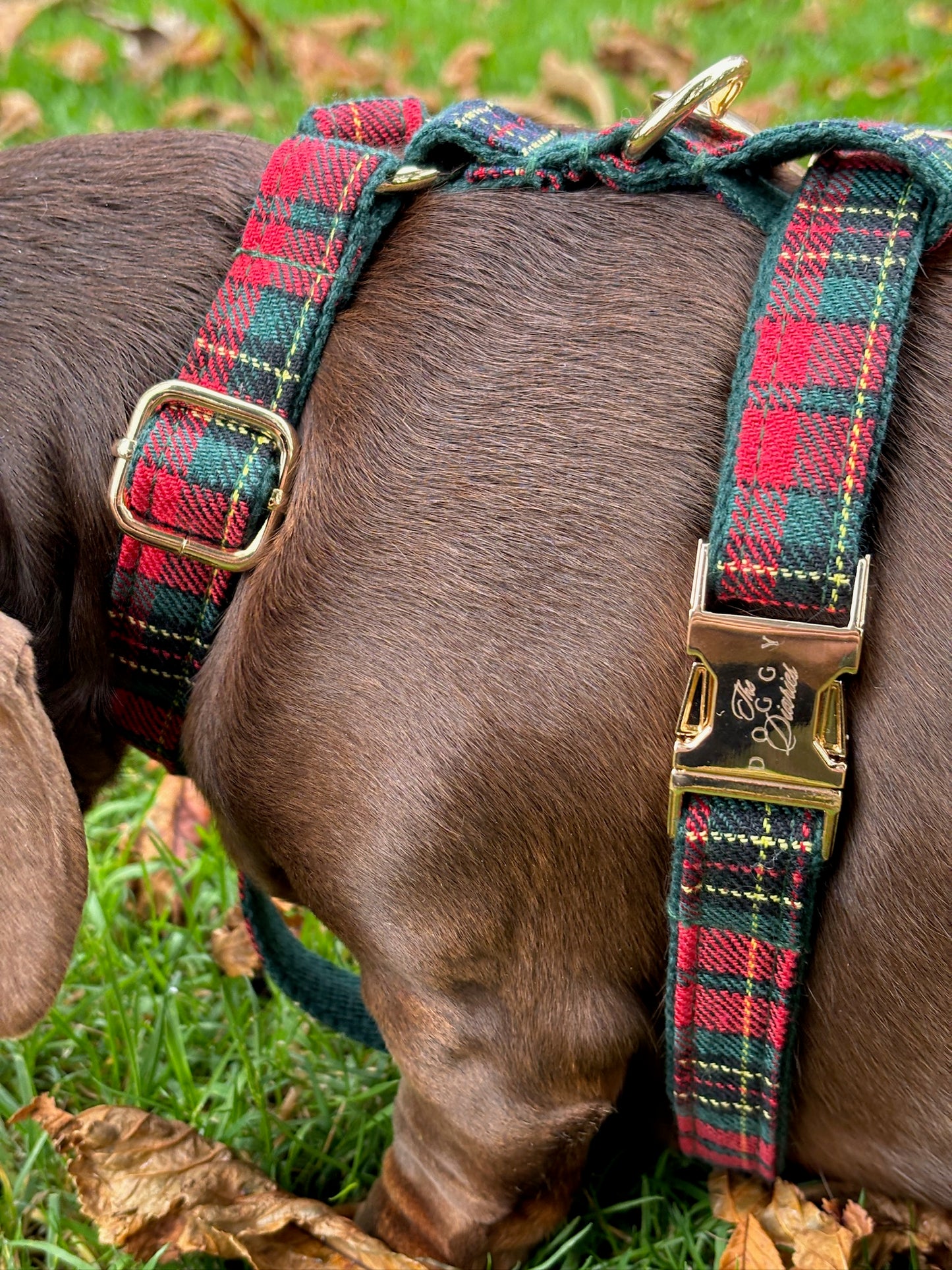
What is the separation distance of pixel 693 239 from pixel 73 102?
3799mm

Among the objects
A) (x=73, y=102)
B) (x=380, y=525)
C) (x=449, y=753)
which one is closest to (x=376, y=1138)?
(x=449, y=753)

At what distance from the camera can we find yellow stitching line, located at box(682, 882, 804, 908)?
140 centimetres

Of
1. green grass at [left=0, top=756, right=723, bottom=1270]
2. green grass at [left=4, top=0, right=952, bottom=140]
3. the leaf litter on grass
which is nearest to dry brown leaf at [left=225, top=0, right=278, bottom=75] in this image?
green grass at [left=4, top=0, right=952, bottom=140]

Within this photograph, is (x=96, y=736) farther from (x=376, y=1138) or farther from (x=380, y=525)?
(x=376, y=1138)

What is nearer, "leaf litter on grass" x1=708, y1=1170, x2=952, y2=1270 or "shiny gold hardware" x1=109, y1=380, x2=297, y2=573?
"shiny gold hardware" x1=109, y1=380, x2=297, y2=573

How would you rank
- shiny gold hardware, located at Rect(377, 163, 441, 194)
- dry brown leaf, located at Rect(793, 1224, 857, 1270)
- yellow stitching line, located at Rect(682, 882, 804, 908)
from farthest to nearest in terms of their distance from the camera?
dry brown leaf, located at Rect(793, 1224, 857, 1270)
shiny gold hardware, located at Rect(377, 163, 441, 194)
yellow stitching line, located at Rect(682, 882, 804, 908)

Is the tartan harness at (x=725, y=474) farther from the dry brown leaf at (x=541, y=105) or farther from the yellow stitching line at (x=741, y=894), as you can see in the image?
the dry brown leaf at (x=541, y=105)

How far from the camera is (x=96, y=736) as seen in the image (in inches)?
65.9

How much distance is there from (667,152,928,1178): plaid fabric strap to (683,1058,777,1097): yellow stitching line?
0.04m

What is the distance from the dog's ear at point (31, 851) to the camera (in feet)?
4.51

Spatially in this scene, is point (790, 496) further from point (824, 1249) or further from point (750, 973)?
point (824, 1249)

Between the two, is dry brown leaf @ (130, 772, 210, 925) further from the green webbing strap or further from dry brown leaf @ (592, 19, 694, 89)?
dry brown leaf @ (592, 19, 694, 89)

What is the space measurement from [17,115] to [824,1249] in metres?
4.09

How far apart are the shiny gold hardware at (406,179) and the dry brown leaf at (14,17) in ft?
13.6
